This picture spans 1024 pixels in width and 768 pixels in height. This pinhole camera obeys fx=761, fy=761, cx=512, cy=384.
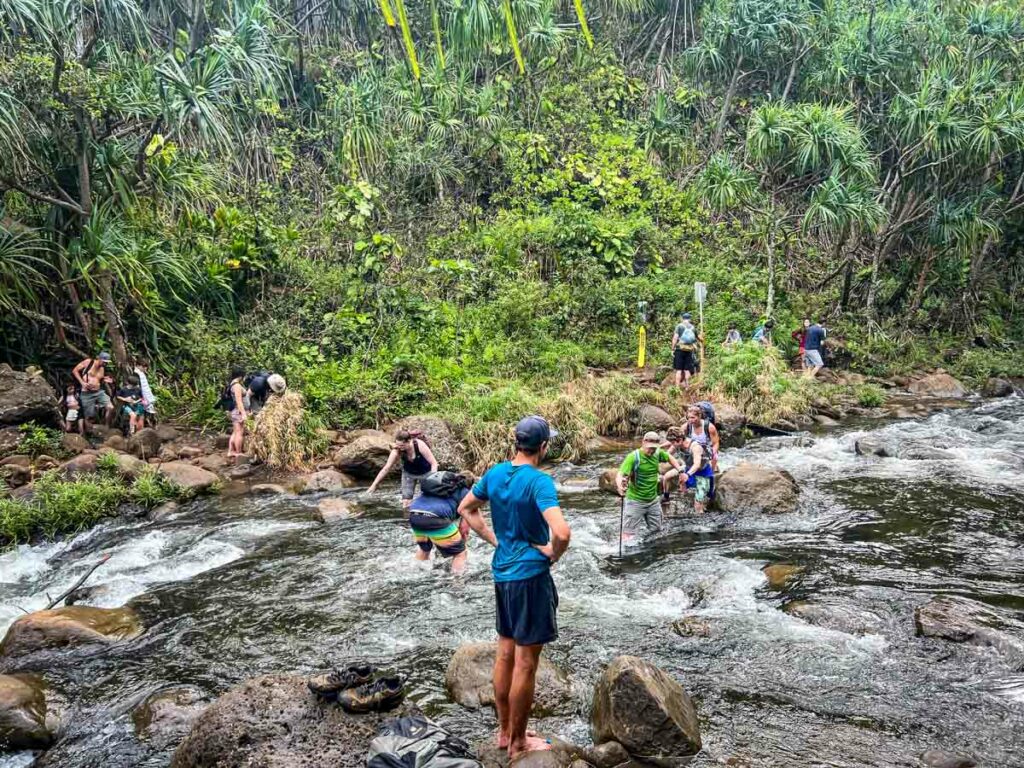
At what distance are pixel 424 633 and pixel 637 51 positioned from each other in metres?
26.7

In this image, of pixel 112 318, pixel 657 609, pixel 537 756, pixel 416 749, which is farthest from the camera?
pixel 112 318

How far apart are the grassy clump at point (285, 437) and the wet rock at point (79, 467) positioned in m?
2.38

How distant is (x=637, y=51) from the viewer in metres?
28.2

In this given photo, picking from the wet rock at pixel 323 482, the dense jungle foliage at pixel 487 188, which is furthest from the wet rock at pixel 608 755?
the dense jungle foliage at pixel 487 188

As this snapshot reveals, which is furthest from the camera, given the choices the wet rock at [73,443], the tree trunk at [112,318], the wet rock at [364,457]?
the tree trunk at [112,318]

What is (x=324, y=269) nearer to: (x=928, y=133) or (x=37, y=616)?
(x=37, y=616)

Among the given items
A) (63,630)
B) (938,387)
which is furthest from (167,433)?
(938,387)

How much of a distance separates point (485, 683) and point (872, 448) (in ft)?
31.0

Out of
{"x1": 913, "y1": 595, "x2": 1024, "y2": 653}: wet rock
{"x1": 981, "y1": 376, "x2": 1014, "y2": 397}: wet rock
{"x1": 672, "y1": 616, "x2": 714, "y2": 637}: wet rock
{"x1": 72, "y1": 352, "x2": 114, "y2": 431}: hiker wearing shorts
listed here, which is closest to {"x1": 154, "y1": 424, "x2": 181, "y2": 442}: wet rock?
{"x1": 72, "y1": 352, "x2": 114, "y2": 431}: hiker wearing shorts

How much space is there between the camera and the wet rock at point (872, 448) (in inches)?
484

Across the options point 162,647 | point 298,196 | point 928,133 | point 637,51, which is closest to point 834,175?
point 928,133

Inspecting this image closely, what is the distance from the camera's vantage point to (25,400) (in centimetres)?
1183

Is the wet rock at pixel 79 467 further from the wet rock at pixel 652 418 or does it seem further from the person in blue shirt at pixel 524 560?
the wet rock at pixel 652 418

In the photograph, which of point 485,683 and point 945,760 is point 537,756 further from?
point 945,760
